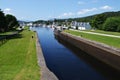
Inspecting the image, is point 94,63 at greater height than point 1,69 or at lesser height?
lesser

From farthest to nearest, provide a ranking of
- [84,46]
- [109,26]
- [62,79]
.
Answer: [109,26] → [84,46] → [62,79]

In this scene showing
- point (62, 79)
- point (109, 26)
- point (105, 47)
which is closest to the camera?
point (62, 79)

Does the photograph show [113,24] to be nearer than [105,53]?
A: No

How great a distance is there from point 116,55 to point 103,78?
602cm

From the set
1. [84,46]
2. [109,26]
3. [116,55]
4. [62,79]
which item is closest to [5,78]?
[62,79]

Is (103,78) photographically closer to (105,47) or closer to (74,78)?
(74,78)

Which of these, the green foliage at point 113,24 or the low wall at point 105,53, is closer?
the low wall at point 105,53

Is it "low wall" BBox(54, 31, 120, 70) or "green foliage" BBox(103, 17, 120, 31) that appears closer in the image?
"low wall" BBox(54, 31, 120, 70)

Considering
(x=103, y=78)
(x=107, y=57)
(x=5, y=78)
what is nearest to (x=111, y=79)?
(x=103, y=78)

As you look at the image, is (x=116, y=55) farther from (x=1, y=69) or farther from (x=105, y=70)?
(x=1, y=69)

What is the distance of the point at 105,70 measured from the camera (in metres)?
29.1

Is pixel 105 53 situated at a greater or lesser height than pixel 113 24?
lesser

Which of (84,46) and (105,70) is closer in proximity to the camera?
(105,70)

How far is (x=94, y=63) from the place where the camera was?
34.2 m
